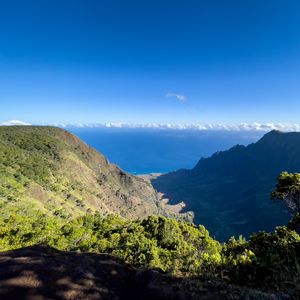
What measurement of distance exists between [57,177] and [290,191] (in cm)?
10605

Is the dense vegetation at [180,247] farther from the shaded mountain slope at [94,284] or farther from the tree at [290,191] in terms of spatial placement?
the tree at [290,191]

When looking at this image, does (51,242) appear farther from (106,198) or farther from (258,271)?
(106,198)

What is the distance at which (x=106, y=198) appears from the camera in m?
138

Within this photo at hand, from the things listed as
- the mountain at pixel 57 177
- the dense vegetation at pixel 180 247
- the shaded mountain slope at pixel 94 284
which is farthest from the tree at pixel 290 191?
the mountain at pixel 57 177

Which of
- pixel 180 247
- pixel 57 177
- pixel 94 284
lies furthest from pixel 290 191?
pixel 57 177

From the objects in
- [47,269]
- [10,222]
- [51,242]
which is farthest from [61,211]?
[47,269]

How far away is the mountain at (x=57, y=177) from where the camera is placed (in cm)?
8554

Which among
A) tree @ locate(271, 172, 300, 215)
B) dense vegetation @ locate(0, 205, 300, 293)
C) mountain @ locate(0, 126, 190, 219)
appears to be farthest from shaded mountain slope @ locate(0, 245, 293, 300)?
mountain @ locate(0, 126, 190, 219)

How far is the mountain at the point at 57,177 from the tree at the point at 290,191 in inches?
2436

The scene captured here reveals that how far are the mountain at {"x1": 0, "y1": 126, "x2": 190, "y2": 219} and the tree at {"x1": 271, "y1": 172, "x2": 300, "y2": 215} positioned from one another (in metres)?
61.9

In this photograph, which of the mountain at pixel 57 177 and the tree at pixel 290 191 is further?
the mountain at pixel 57 177

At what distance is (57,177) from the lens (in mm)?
114688

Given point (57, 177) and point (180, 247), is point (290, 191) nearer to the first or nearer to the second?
point (180, 247)

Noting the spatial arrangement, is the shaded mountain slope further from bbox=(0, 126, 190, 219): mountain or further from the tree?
bbox=(0, 126, 190, 219): mountain
